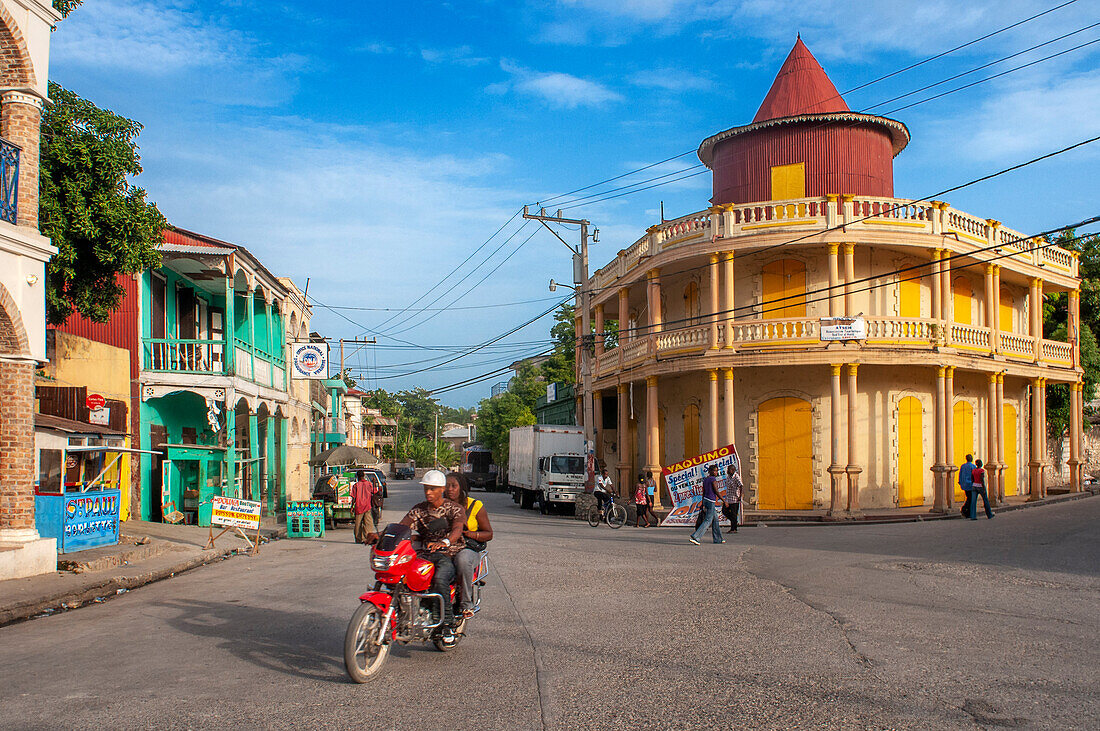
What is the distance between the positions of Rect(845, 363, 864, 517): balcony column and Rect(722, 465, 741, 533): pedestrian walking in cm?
457

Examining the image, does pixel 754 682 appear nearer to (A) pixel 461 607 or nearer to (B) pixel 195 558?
(A) pixel 461 607

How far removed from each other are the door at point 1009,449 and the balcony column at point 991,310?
15.4 ft

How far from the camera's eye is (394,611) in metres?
7.04

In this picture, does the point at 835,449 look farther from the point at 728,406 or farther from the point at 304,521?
the point at 304,521

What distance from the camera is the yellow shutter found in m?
29.8

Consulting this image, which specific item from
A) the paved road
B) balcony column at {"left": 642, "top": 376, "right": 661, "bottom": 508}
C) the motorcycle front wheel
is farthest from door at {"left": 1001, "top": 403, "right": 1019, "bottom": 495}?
the motorcycle front wheel

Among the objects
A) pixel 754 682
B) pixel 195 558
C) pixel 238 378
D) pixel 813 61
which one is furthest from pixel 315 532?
pixel 813 61

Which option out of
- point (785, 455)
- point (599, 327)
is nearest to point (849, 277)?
point (785, 455)

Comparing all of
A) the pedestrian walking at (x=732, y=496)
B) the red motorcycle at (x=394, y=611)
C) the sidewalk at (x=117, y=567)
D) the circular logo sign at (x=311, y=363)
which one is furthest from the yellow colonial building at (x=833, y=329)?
the red motorcycle at (x=394, y=611)

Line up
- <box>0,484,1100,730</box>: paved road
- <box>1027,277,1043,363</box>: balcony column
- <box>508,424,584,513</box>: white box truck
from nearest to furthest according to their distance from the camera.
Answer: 1. <box>0,484,1100,730</box>: paved road
2. <box>1027,277,1043,363</box>: balcony column
3. <box>508,424,584,513</box>: white box truck

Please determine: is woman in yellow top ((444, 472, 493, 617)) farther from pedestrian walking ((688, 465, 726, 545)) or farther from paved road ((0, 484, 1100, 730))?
pedestrian walking ((688, 465, 726, 545))

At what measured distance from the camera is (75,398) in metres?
18.0

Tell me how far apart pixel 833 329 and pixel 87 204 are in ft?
61.0

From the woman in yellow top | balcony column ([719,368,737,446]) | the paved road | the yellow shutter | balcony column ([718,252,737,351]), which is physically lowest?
the paved road
